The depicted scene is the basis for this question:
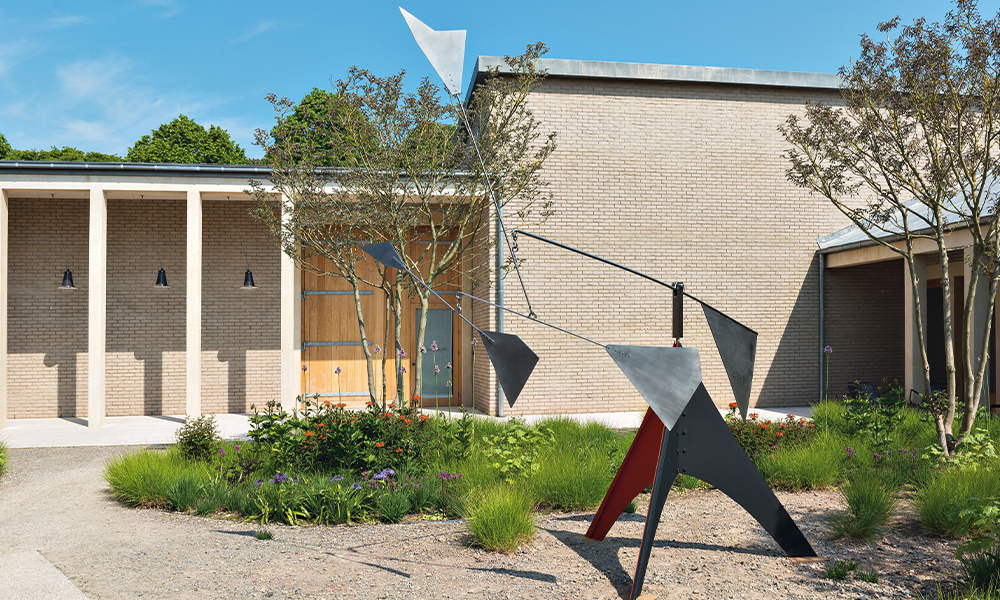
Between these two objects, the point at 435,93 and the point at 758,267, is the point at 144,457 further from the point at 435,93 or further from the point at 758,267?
the point at 758,267

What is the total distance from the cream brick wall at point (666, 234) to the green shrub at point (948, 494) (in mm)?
7049

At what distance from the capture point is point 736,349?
3.61 meters

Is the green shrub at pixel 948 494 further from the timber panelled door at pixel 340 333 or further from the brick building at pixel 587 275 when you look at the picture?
the timber panelled door at pixel 340 333

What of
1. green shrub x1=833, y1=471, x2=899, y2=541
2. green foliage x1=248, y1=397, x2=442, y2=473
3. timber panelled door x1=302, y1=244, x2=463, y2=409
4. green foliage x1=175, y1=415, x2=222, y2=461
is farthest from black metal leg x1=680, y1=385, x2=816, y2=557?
timber panelled door x1=302, y1=244, x2=463, y2=409

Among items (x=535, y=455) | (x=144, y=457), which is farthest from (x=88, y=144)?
(x=535, y=455)

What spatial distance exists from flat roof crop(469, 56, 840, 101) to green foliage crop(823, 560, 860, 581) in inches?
367

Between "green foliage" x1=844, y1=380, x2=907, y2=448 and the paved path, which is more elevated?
"green foliage" x1=844, y1=380, x2=907, y2=448

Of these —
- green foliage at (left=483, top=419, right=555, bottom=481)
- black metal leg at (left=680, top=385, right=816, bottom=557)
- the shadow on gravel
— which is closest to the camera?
the shadow on gravel

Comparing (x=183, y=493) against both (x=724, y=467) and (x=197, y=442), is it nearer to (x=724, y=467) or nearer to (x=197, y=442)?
(x=197, y=442)

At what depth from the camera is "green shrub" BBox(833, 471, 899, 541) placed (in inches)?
169

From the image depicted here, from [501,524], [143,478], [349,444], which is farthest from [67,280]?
[501,524]

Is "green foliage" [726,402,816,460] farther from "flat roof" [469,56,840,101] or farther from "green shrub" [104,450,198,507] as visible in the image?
"flat roof" [469,56,840,101]

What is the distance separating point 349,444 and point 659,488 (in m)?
3.17

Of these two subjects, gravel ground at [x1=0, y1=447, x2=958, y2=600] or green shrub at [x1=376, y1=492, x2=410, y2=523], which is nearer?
gravel ground at [x1=0, y1=447, x2=958, y2=600]
